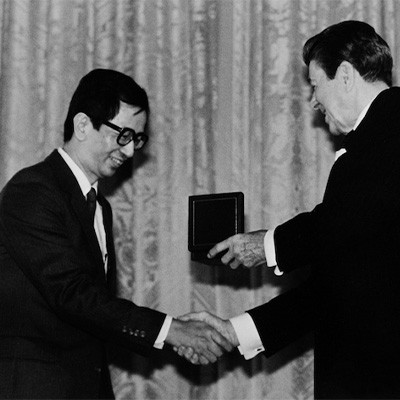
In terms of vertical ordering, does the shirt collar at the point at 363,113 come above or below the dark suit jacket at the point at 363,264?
above

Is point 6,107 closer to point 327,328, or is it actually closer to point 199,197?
point 199,197

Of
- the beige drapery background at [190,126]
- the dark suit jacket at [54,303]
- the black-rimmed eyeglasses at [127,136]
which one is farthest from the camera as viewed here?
the beige drapery background at [190,126]

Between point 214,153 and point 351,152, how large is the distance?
3.13 feet

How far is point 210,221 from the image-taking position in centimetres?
269

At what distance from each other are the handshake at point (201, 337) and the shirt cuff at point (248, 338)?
0.02 meters

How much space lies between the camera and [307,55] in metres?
2.66

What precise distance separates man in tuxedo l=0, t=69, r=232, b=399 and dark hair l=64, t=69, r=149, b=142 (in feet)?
0.56

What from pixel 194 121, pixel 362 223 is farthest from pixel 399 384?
pixel 194 121

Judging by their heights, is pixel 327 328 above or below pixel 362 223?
below

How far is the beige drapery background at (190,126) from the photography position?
310cm

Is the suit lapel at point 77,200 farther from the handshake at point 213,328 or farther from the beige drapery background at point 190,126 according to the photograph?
the beige drapery background at point 190,126

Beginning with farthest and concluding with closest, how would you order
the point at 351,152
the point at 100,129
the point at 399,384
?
the point at 100,129
the point at 351,152
the point at 399,384

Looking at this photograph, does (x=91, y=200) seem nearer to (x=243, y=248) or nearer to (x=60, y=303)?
(x=60, y=303)

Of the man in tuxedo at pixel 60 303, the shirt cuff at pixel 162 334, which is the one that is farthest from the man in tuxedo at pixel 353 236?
the man in tuxedo at pixel 60 303
